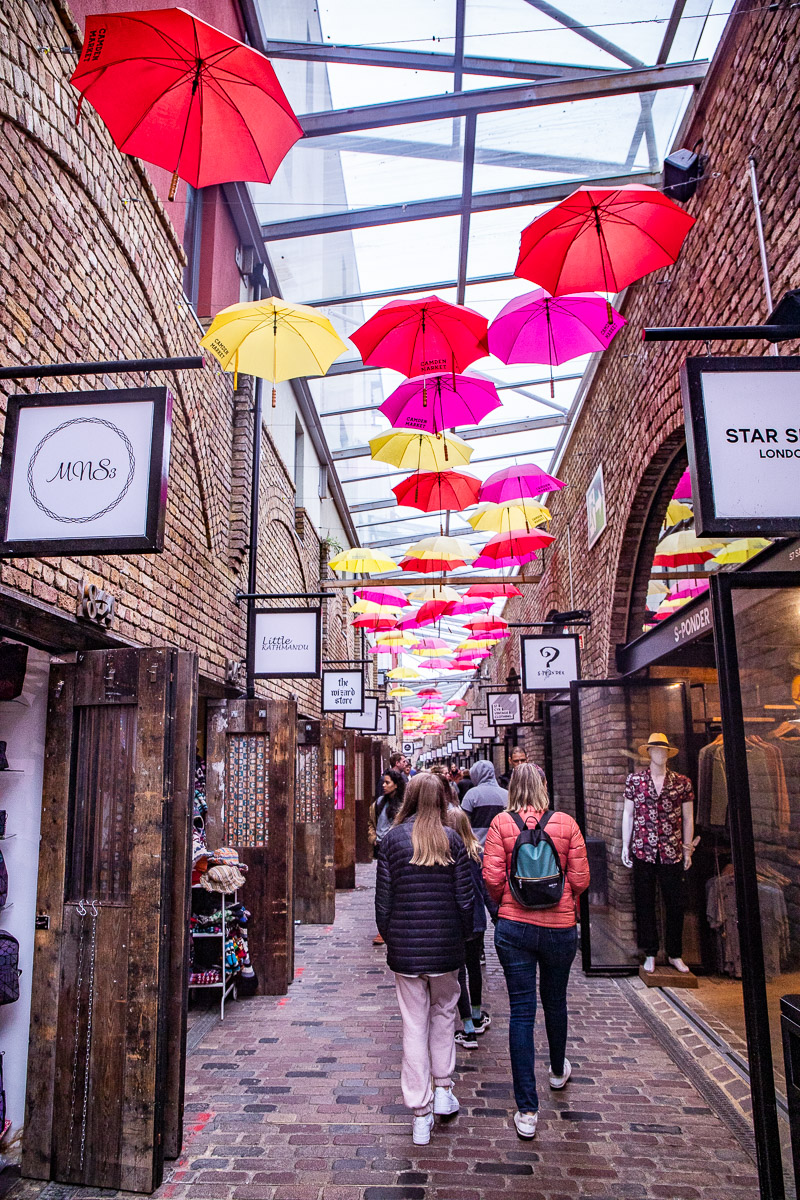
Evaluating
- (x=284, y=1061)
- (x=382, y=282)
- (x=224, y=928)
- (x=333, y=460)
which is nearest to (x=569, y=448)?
(x=382, y=282)

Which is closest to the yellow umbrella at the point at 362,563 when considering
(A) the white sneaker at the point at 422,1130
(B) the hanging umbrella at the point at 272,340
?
(B) the hanging umbrella at the point at 272,340

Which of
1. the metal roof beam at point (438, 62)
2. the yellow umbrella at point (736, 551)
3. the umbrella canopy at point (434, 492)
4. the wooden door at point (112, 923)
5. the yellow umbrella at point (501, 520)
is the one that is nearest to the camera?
the wooden door at point (112, 923)

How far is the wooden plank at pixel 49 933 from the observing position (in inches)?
146

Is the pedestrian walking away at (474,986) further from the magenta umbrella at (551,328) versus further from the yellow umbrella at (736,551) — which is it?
the yellow umbrella at (736,551)

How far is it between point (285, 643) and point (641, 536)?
3559mm

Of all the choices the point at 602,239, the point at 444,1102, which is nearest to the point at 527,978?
the point at 444,1102

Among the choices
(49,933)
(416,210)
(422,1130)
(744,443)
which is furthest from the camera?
(416,210)

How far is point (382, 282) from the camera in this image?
943 cm

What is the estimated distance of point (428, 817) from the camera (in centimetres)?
412

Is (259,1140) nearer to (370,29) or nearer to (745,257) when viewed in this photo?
(745,257)

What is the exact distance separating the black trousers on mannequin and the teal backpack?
2692 mm

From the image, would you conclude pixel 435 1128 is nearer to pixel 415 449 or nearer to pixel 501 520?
pixel 415 449

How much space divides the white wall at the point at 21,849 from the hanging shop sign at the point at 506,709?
1055 cm

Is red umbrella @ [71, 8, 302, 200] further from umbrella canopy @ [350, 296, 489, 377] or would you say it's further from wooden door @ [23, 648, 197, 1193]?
wooden door @ [23, 648, 197, 1193]
